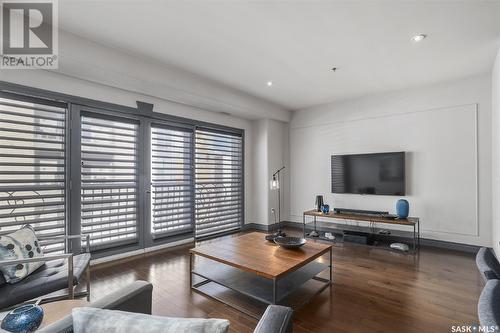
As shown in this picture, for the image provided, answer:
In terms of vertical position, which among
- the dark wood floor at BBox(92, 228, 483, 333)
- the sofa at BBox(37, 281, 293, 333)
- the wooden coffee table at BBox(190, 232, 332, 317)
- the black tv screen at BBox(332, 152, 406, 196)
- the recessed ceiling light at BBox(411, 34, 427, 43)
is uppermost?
the recessed ceiling light at BBox(411, 34, 427, 43)

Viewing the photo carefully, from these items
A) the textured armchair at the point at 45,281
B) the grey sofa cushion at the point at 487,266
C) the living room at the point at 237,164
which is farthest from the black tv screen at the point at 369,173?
the textured armchair at the point at 45,281

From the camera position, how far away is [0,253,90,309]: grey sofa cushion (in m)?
1.79

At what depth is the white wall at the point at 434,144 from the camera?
12.2ft

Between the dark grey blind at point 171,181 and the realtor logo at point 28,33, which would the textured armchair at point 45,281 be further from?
the realtor logo at point 28,33

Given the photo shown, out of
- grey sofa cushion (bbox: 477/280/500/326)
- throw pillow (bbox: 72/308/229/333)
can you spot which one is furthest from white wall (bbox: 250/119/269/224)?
throw pillow (bbox: 72/308/229/333)

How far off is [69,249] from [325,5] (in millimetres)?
3946

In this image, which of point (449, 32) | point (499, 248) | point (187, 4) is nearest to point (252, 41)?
point (187, 4)

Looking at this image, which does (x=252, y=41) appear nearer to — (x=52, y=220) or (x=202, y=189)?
(x=202, y=189)

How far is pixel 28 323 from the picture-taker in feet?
3.69

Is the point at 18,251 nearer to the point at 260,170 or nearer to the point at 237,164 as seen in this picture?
the point at 237,164

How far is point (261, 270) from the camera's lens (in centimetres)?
212

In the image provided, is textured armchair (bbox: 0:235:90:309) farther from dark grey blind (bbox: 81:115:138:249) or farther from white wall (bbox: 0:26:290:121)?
white wall (bbox: 0:26:290:121)

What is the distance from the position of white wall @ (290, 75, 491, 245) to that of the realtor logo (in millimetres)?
4651

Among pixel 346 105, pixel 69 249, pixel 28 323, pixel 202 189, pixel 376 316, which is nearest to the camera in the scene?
pixel 28 323
